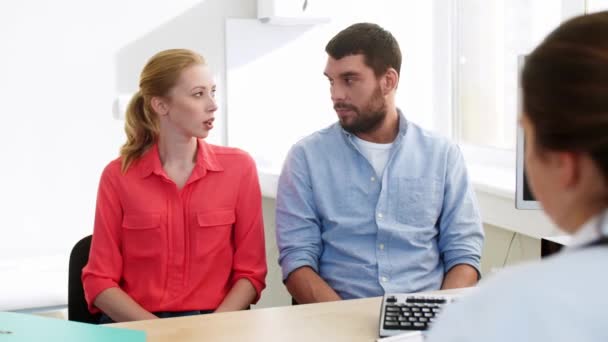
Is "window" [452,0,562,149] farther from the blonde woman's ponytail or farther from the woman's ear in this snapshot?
the woman's ear

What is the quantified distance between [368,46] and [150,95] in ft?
1.93

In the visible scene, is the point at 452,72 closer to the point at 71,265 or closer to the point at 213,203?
the point at 213,203

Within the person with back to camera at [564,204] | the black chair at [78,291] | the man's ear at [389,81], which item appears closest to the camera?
the person with back to camera at [564,204]

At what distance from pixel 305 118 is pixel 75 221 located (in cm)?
103

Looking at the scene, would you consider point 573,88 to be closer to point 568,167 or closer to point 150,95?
point 568,167

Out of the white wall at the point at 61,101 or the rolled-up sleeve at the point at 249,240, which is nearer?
the rolled-up sleeve at the point at 249,240

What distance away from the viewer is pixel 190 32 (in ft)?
10.8

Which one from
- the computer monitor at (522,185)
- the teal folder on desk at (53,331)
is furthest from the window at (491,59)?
the teal folder on desk at (53,331)

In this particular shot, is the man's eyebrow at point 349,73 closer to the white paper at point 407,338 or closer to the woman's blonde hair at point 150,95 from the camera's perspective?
the woman's blonde hair at point 150,95

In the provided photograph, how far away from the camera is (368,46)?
219 cm

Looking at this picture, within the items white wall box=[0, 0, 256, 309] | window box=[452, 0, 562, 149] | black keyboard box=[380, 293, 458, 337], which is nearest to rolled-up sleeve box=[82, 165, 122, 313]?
black keyboard box=[380, 293, 458, 337]

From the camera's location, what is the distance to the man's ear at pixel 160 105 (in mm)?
2080

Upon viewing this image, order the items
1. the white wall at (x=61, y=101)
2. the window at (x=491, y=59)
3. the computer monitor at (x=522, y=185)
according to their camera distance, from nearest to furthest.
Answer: the computer monitor at (x=522, y=185), the window at (x=491, y=59), the white wall at (x=61, y=101)

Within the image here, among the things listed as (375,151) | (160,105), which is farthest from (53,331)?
(375,151)
